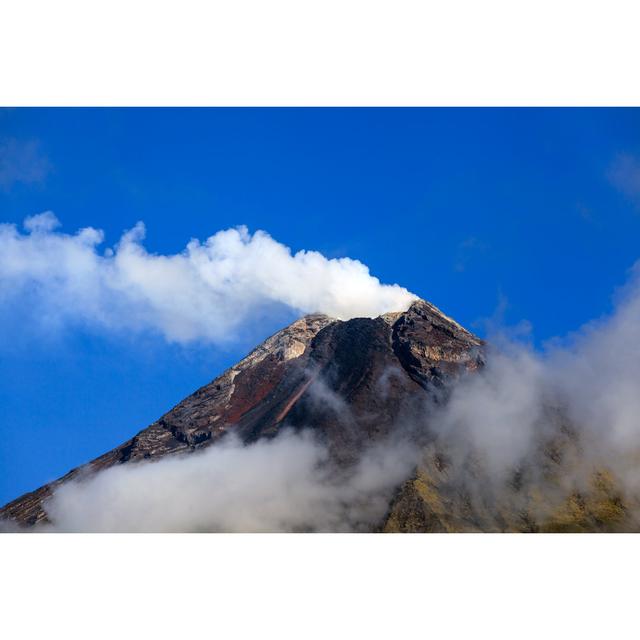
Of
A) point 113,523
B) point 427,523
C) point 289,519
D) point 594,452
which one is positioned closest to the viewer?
point 427,523

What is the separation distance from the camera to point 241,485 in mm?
193750

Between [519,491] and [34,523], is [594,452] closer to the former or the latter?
[519,491]

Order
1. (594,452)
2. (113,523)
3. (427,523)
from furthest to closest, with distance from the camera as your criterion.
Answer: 1. (594,452)
2. (113,523)
3. (427,523)

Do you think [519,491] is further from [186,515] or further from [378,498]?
[186,515]

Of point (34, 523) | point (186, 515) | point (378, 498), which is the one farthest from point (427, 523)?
point (34, 523)

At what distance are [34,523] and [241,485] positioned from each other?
154ft

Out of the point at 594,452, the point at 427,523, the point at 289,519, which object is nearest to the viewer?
the point at 427,523

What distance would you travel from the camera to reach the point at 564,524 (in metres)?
172

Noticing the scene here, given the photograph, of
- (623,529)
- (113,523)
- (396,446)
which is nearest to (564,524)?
(623,529)

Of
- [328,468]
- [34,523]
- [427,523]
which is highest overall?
[34,523]

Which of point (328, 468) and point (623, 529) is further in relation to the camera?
point (328, 468)

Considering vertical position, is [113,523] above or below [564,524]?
above

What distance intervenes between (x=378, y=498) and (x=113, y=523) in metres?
57.1

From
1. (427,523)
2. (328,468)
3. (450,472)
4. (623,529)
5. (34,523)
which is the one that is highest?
(34,523)
